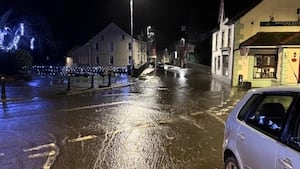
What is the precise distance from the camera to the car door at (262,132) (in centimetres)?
326

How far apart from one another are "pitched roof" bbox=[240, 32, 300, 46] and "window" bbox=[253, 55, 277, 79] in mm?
1393

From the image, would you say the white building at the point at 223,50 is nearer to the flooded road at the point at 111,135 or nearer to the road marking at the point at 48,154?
the flooded road at the point at 111,135

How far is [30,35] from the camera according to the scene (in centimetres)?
4378

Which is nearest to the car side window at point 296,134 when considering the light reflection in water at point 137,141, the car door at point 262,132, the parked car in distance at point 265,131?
the parked car in distance at point 265,131

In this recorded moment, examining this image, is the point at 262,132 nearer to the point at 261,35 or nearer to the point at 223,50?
the point at 261,35

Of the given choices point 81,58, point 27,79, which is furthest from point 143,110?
point 81,58

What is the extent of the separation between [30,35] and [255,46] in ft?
108

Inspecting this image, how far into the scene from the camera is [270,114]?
372cm

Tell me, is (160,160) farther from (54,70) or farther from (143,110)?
(54,70)

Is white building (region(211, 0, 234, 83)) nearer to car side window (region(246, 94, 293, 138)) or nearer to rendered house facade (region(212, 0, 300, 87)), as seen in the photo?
rendered house facade (region(212, 0, 300, 87))

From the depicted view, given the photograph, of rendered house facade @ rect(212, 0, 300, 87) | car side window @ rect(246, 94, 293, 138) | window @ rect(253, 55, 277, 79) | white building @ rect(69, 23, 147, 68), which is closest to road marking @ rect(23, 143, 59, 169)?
car side window @ rect(246, 94, 293, 138)

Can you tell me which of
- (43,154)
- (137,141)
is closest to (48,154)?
(43,154)

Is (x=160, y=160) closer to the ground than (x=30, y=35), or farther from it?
closer to the ground

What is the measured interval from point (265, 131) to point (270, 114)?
1.13ft
